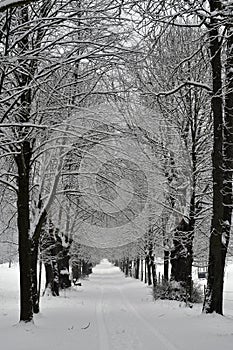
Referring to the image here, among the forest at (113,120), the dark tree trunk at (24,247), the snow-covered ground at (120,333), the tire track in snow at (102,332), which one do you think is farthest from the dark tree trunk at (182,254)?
the dark tree trunk at (24,247)

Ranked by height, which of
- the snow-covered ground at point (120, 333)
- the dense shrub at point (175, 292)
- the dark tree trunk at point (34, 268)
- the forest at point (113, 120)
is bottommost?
the dense shrub at point (175, 292)

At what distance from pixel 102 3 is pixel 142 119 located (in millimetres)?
5699

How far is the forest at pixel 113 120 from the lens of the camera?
370 inches

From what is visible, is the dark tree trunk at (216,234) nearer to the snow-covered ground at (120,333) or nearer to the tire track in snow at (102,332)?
the snow-covered ground at (120,333)

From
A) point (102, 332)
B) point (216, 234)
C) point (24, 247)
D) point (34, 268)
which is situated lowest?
point (102, 332)

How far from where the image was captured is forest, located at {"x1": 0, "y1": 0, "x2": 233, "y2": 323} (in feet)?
30.8

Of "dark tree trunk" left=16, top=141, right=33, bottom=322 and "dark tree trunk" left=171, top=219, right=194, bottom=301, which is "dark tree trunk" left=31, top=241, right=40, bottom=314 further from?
"dark tree trunk" left=171, top=219, right=194, bottom=301

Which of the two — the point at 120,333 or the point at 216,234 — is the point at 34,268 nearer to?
the point at 120,333

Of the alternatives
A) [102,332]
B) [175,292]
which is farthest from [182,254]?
[102,332]

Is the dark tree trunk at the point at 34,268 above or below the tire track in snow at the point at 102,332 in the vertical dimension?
above

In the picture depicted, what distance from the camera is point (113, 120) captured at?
39.5 feet

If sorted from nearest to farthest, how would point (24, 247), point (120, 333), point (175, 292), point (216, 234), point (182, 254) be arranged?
point (120, 333) < point (216, 234) < point (24, 247) < point (182, 254) < point (175, 292)

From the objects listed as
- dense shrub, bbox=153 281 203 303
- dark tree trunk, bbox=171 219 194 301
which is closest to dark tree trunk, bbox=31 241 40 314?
dark tree trunk, bbox=171 219 194 301

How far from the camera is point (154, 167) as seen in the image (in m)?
17.0
